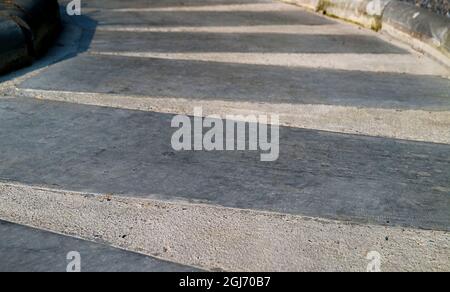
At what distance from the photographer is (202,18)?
19.3 ft

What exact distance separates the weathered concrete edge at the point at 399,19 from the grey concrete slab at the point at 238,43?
0.74ft

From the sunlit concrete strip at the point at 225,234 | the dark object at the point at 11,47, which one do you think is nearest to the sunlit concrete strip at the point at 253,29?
the dark object at the point at 11,47

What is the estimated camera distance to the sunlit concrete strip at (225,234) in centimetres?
166

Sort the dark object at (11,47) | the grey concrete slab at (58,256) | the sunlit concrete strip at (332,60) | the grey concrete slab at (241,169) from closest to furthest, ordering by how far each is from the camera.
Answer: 1. the grey concrete slab at (58,256)
2. the grey concrete slab at (241,169)
3. the dark object at (11,47)
4. the sunlit concrete strip at (332,60)

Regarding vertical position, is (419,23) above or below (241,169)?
above

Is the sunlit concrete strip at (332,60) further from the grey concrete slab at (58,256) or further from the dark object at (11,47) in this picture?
the grey concrete slab at (58,256)

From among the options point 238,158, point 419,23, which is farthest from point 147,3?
point 238,158

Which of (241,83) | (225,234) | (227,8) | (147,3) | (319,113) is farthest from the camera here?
(147,3)

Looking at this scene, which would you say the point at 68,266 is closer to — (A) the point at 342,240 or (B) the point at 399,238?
(A) the point at 342,240

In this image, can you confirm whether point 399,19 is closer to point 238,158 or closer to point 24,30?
point 238,158

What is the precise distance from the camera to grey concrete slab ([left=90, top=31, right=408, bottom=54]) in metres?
4.47

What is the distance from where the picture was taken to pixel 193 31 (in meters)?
5.18

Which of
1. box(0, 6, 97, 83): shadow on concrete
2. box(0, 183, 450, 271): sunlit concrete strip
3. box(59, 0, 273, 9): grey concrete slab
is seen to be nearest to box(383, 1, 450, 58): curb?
box(59, 0, 273, 9): grey concrete slab

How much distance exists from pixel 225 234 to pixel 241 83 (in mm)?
1907
